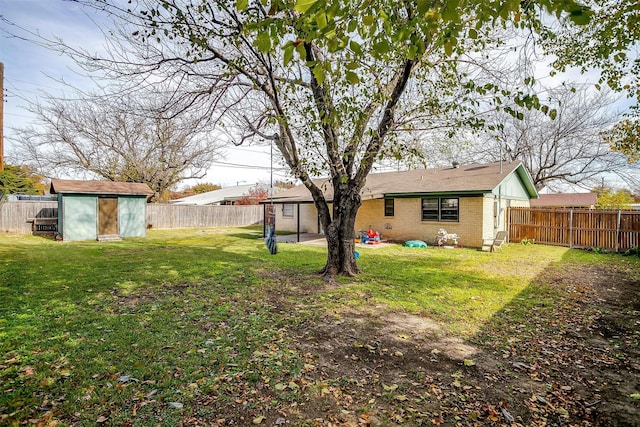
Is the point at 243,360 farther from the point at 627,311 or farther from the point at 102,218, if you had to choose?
the point at 102,218

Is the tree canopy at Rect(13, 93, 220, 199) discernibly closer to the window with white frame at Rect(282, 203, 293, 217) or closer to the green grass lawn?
the window with white frame at Rect(282, 203, 293, 217)

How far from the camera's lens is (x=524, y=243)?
1628 cm

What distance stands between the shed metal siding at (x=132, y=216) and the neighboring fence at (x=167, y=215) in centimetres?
435

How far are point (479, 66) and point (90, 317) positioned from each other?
971cm

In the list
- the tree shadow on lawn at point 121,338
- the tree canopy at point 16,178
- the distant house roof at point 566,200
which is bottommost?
the tree shadow on lawn at point 121,338

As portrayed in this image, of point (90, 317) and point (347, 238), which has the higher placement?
point (347, 238)

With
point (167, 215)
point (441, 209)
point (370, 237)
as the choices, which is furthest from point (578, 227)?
point (167, 215)

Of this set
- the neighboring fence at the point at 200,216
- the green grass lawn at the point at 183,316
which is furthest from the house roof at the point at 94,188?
the green grass lawn at the point at 183,316

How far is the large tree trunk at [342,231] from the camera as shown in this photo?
26.8ft

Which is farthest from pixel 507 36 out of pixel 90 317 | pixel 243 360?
pixel 90 317

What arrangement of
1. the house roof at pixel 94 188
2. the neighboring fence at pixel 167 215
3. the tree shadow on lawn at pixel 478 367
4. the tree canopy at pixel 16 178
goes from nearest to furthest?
the tree shadow on lawn at pixel 478 367, the house roof at pixel 94 188, the neighboring fence at pixel 167 215, the tree canopy at pixel 16 178

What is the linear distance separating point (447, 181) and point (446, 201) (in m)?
1.27

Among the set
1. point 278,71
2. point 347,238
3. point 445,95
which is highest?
point 278,71

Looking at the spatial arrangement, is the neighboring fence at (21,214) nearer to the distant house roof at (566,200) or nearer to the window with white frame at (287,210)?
the window with white frame at (287,210)
